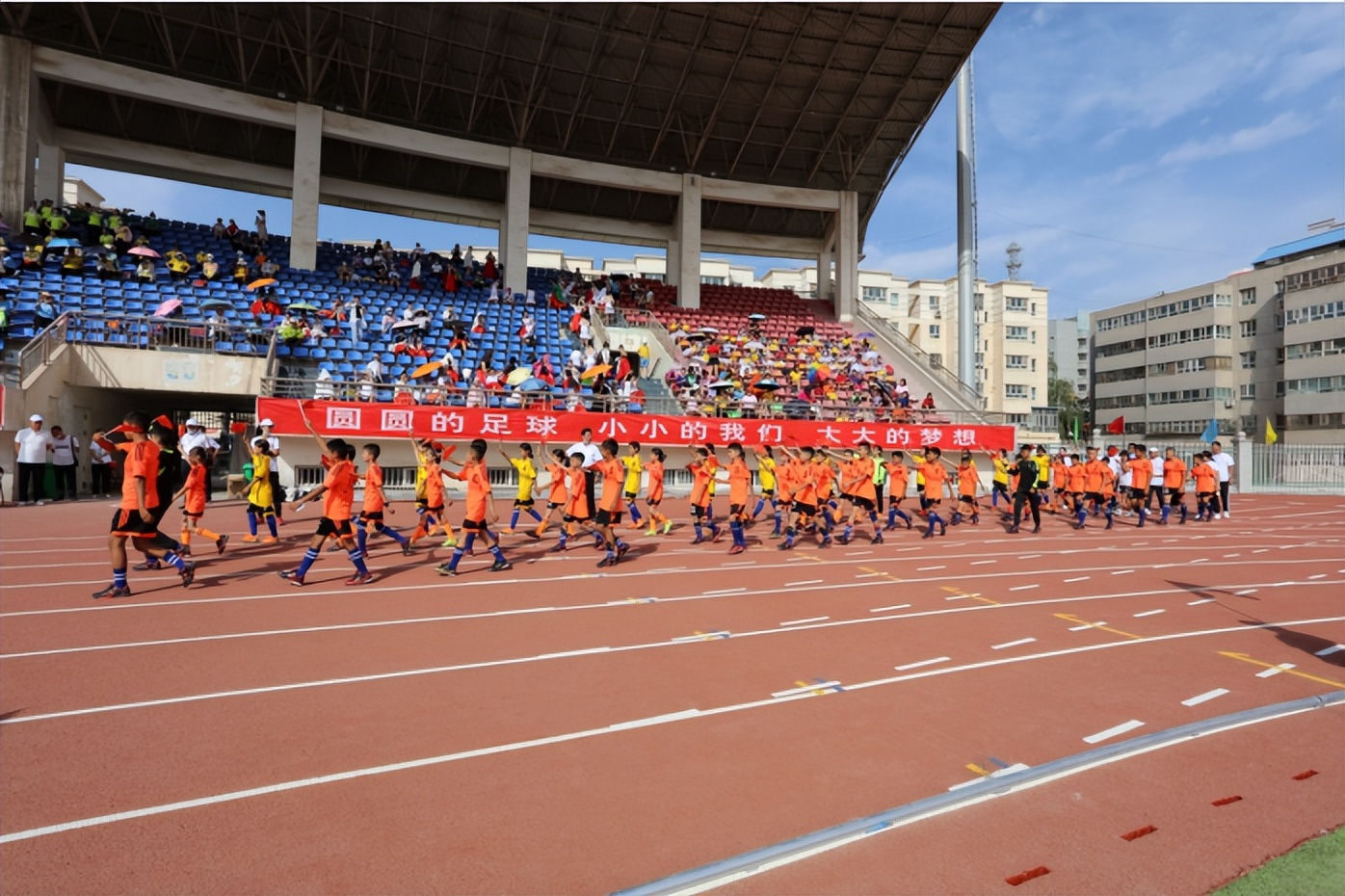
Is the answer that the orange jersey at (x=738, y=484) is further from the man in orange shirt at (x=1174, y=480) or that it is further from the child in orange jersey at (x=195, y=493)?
the man in orange shirt at (x=1174, y=480)

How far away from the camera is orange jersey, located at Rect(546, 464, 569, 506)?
43.7 feet

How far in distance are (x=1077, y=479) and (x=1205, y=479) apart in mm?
4157

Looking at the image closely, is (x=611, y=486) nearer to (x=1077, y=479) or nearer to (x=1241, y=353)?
(x=1077, y=479)

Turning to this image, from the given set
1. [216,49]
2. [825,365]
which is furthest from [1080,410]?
[216,49]

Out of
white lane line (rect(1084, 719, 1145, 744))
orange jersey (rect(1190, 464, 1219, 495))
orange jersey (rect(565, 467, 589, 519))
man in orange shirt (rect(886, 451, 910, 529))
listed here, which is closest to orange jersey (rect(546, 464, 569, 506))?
orange jersey (rect(565, 467, 589, 519))

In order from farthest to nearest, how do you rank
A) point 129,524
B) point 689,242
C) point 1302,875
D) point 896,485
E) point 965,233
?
point 689,242 → point 965,233 → point 896,485 → point 129,524 → point 1302,875

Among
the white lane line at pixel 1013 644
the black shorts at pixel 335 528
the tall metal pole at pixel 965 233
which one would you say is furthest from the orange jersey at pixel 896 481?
the tall metal pole at pixel 965 233

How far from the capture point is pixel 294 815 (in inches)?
146

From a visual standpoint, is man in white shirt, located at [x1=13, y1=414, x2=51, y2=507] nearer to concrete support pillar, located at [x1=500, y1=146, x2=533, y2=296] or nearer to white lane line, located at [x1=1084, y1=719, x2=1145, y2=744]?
concrete support pillar, located at [x1=500, y1=146, x2=533, y2=296]

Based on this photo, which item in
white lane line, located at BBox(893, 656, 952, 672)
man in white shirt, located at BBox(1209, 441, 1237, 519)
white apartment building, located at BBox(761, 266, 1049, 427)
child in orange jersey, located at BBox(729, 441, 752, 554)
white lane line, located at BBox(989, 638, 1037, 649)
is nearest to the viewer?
white lane line, located at BBox(893, 656, 952, 672)

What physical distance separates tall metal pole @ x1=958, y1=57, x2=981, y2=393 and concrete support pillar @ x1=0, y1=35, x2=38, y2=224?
3248 centimetres

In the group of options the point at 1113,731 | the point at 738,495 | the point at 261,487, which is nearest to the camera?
the point at 1113,731

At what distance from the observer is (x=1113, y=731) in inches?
195

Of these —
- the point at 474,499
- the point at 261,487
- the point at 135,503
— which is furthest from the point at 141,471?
the point at 474,499
